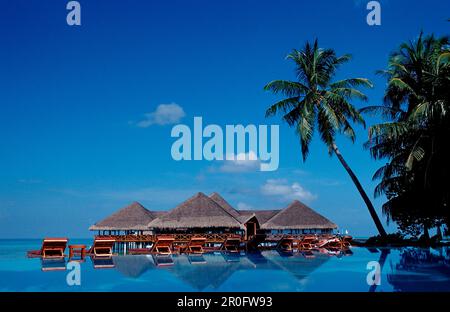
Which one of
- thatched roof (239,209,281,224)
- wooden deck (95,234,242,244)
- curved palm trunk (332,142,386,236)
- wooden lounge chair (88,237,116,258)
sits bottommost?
wooden deck (95,234,242,244)

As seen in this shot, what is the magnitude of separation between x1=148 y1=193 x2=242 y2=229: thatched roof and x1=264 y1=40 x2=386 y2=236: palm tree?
6348 mm

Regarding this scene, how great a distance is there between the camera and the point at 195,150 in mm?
17031

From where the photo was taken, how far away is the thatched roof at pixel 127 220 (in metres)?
30.7

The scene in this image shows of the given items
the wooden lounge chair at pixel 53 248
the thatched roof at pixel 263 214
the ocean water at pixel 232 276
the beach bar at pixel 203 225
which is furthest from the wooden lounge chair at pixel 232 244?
the thatched roof at pixel 263 214

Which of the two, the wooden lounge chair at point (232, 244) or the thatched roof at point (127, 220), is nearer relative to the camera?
the wooden lounge chair at point (232, 244)

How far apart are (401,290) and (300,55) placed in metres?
17.3

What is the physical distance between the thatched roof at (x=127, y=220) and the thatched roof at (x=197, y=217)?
3.30 meters

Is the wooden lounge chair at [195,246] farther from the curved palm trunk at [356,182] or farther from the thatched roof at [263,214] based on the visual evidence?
the thatched roof at [263,214]

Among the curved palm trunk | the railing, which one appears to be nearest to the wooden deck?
the railing

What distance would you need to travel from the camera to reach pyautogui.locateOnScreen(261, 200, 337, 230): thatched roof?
29906 millimetres

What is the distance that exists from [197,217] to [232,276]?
1706cm

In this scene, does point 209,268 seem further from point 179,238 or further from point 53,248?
point 179,238

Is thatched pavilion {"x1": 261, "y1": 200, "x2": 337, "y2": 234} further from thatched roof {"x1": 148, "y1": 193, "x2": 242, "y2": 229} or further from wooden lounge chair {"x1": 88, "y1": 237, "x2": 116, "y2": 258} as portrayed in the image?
wooden lounge chair {"x1": 88, "y1": 237, "x2": 116, "y2": 258}
